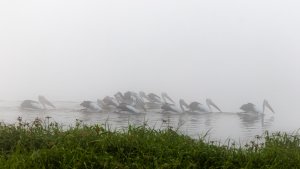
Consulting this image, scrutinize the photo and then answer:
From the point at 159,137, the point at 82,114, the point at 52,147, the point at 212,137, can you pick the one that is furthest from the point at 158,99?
the point at 52,147

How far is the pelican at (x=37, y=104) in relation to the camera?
7476mm

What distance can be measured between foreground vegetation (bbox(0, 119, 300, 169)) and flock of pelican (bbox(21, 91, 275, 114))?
248cm

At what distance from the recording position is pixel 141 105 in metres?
7.31

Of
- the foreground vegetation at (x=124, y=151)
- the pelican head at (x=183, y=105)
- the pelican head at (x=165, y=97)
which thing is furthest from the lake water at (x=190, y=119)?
the foreground vegetation at (x=124, y=151)

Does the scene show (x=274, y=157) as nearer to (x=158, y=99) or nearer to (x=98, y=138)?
(x=98, y=138)

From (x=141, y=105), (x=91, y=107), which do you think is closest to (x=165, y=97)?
(x=141, y=105)

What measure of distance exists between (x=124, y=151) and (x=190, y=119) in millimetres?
2981

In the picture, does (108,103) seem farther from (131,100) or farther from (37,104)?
(37,104)

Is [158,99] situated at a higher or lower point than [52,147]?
higher

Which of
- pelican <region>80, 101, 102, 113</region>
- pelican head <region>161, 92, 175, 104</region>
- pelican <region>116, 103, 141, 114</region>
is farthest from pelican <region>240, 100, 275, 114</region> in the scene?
pelican <region>80, 101, 102, 113</region>

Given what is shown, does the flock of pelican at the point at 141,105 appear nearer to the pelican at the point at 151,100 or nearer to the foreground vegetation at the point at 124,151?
the pelican at the point at 151,100

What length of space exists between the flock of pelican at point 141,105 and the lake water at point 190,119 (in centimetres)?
14

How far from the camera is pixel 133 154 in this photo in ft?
13.4

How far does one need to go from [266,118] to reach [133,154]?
150 inches
